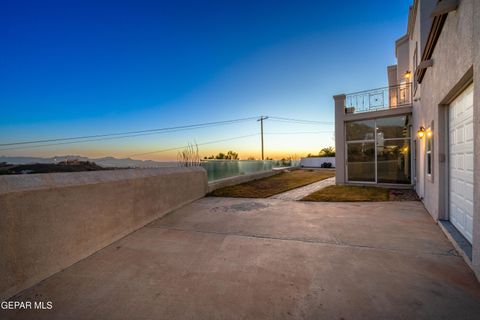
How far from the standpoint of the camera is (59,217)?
9.04 ft

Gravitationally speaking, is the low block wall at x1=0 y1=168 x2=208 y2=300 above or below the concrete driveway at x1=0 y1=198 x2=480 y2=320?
above

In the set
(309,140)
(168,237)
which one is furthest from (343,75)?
(309,140)

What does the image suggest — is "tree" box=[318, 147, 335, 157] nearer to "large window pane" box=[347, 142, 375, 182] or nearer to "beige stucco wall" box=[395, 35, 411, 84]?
"beige stucco wall" box=[395, 35, 411, 84]

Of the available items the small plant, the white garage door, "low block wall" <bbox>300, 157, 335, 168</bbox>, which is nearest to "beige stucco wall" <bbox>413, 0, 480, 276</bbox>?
the white garage door

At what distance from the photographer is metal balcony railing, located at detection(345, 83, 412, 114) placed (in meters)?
9.24

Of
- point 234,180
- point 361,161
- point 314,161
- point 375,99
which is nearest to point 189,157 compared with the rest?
point 234,180

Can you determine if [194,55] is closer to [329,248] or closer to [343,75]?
[343,75]

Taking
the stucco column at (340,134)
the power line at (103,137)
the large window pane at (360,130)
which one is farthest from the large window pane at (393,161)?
the power line at (103,137)

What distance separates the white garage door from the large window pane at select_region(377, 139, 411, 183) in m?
5.99

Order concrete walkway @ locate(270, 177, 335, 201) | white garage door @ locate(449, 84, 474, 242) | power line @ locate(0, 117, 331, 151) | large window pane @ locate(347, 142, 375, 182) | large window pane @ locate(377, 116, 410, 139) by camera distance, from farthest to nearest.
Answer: power line @ locate(0, 117, 331, 151) < large window pane @ locate(347, 142, 375, 182) < large window pane @ locate(377, 116, 410, 139) < concrete walkway @ locate(270, 177, 335, 201) < white garage door @ locate(449, 84, 474, 242)

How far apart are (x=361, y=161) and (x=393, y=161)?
4.10 feet

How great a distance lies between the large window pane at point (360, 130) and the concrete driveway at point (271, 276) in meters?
6.14

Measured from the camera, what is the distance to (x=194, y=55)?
10.7 metres

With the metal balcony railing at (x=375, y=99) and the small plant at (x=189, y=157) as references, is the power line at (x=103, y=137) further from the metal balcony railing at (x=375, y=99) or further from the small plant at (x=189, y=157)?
the metal balcony railing at (x=375, y=99)
